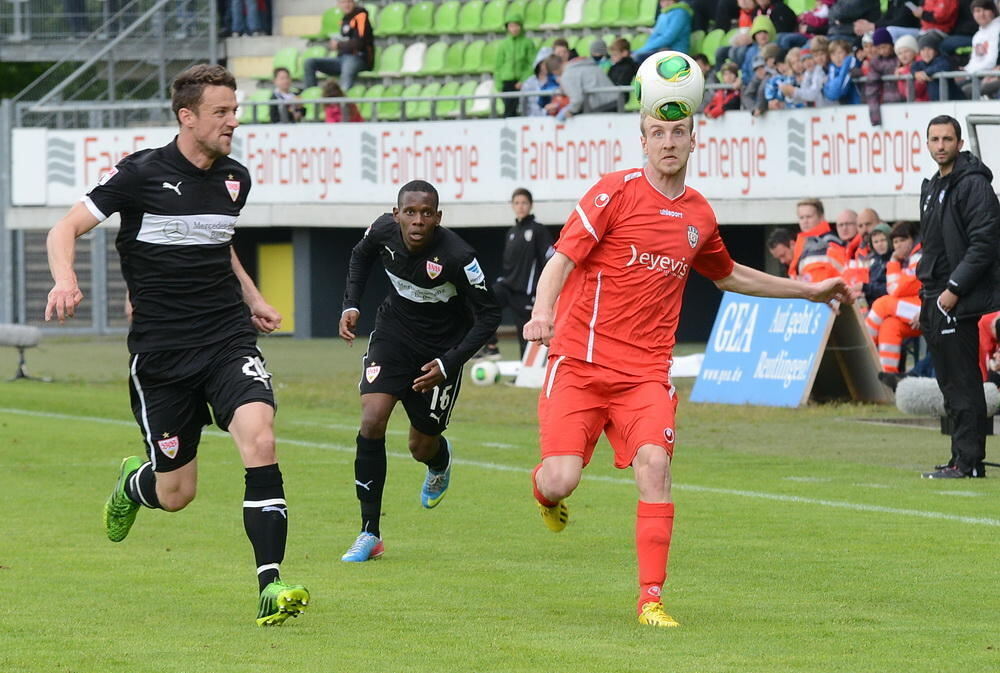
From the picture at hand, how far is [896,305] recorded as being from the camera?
1875 cm

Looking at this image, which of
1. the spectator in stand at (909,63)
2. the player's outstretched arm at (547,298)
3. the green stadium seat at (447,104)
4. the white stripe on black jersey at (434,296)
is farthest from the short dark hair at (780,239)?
the player's outstretched arm at (547,298)

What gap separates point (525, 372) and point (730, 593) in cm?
1322

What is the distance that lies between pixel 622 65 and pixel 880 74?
14.4 ft

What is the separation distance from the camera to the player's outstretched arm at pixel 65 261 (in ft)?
22.9

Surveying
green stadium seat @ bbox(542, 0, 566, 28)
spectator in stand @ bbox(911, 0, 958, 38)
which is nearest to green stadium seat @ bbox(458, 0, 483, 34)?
green stadium seat @ bbox(542, 0, 566, 28)

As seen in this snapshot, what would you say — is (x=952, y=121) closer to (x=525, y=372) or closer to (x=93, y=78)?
(x=525, y=372)

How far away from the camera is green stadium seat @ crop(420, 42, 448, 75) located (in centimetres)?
3162

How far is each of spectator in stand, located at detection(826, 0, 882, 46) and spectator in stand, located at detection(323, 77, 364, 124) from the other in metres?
8.03

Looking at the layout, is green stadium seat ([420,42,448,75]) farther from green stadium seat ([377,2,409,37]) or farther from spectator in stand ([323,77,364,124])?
spectator in stand ([323,77,364,124])

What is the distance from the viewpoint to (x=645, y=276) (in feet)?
24.8

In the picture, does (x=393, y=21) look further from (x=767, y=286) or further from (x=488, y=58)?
(x=767, y=286)

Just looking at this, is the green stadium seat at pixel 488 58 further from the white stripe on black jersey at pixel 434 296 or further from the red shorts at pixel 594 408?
the red shorts at pixel 594 408

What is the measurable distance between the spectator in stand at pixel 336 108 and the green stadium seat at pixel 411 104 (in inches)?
30.1

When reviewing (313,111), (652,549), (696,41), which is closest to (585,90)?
(696,41)
